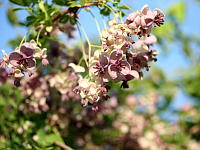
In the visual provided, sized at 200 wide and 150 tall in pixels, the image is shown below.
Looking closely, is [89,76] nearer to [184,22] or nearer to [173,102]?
[173,102]

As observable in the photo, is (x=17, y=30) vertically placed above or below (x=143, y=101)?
above

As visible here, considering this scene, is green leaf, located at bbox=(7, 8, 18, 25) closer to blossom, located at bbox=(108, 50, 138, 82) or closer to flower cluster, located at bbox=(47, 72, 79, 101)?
flower cluster, located at bbox=(47, 72, 79, 101)

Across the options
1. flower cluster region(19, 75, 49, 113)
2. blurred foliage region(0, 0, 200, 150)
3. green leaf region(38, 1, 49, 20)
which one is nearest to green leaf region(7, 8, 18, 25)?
blurred foliage region(0, 0, 200, 150)

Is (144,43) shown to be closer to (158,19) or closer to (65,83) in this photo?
(158,19)

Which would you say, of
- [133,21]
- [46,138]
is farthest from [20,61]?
[46,138]

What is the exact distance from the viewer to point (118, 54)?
4.51 ft

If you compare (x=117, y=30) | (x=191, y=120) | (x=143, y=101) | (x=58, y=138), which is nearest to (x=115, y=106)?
(x=143, y=101)

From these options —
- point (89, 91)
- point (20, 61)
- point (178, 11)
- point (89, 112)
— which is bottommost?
point (89, 112)

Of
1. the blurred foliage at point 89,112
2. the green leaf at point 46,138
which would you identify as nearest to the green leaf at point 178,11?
the blurred foliage at point 89,112

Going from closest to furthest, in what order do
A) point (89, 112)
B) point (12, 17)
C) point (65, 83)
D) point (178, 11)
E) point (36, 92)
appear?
point (65, 83), point (36, 92), point (89, 112), point (12, 17), point (178, 11)

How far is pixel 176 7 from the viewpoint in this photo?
4953 millimetres

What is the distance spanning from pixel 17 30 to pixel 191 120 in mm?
2117

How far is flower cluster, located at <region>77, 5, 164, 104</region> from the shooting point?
1.39 meters

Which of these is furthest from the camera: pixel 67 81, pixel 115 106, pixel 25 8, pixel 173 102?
pixel 173 102
